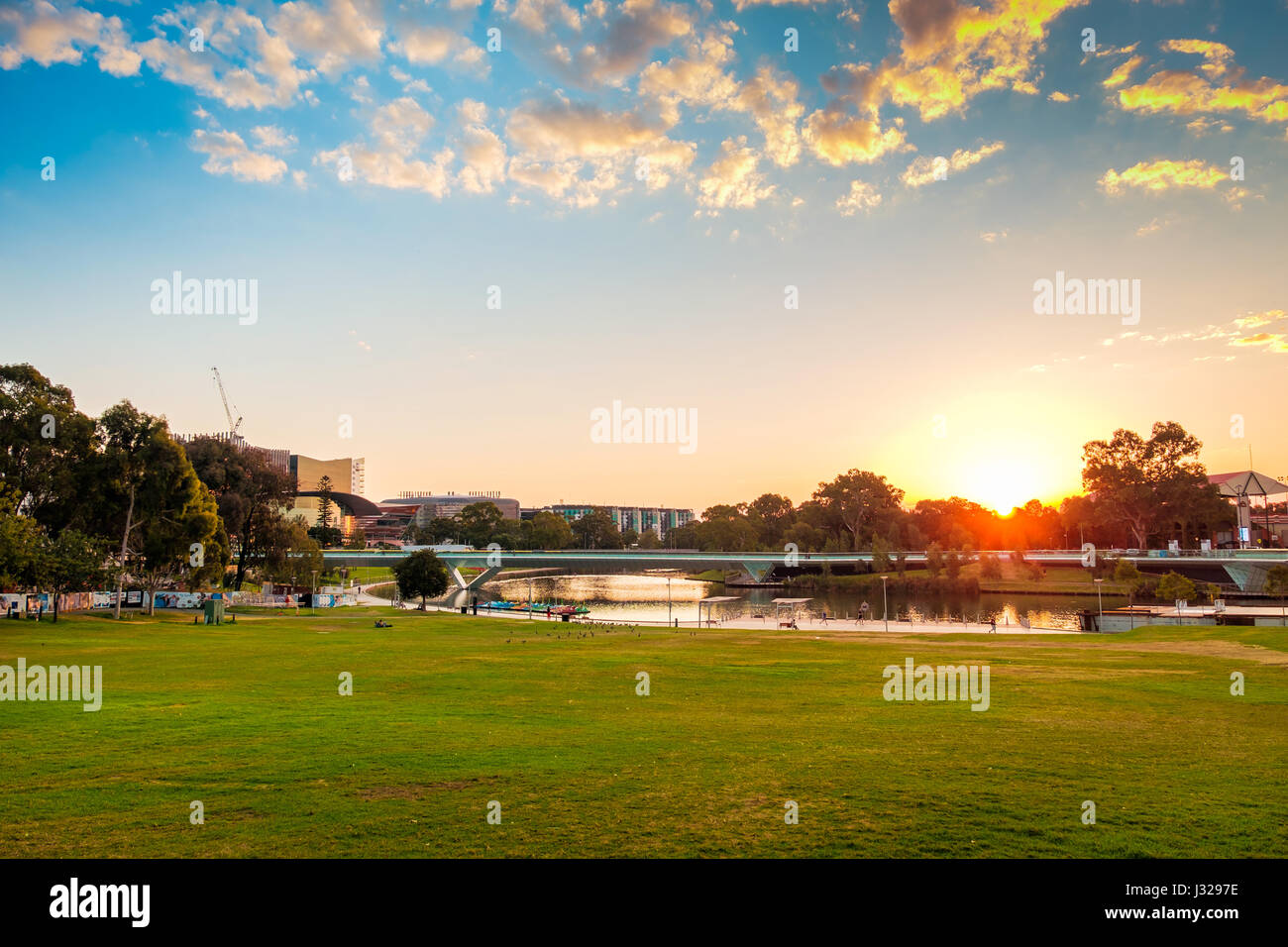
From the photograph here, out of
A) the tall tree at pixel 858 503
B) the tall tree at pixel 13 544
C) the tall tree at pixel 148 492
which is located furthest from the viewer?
the tall tree at pixel 858 503

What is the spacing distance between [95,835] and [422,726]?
311 inches

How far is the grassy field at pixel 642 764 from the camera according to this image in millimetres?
9883

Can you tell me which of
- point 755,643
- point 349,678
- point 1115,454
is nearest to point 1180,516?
point 1115,454

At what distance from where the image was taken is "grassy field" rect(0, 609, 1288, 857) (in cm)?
988
